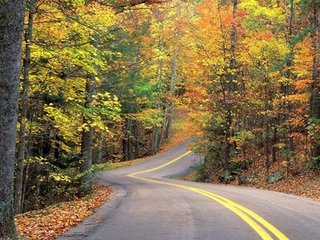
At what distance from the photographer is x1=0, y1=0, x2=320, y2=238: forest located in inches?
491

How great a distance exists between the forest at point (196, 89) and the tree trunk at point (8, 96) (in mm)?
3976

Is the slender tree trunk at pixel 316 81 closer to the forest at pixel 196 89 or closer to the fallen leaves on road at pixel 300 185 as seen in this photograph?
the forest at pixel 196 89

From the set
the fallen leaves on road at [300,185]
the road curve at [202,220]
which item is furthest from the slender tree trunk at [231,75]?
the road curve at [202,220]

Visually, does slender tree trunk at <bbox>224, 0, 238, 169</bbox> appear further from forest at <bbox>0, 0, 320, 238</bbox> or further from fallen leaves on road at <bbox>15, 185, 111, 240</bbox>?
fallen leaves on road at <bbox>15, 185, 111, 240</bbox>

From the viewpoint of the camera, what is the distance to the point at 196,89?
26.1m

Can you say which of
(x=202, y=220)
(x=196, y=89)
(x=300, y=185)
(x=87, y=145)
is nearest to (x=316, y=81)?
(x=300, y=185)

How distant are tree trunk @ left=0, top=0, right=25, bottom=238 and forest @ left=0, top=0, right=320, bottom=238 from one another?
398 centimetres

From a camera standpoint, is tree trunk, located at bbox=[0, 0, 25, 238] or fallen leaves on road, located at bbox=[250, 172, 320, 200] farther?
fallen leaves on road, located at bbox=[250, 172, 320, 200]

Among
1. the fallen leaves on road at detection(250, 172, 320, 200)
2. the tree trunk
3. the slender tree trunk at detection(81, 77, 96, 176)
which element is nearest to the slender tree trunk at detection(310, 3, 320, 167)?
the fallen leaves on road at detection(250, 172, 320, 200)

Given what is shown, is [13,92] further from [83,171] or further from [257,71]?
[257,71]

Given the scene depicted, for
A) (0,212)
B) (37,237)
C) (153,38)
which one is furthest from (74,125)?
(153,38)

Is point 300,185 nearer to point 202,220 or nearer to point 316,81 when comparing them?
point 316,81

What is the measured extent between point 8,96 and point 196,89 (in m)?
20.5

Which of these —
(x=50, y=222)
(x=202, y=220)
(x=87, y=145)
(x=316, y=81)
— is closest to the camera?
(x=202, y=220)
